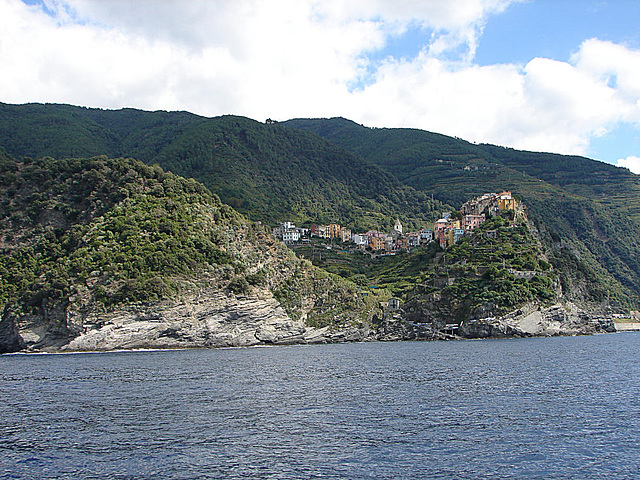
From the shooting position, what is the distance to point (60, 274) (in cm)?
9050

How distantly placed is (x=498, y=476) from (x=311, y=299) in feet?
312

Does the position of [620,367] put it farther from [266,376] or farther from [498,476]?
[498,476]

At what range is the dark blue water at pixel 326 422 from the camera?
24328 millimetres

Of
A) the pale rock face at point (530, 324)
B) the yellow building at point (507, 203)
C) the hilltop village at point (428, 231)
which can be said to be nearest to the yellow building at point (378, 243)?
the hilltop village at point (428, 231)

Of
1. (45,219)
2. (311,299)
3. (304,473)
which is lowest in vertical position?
(304,473)

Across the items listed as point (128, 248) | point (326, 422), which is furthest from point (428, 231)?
point (326, 422)

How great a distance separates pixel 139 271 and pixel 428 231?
358 feet

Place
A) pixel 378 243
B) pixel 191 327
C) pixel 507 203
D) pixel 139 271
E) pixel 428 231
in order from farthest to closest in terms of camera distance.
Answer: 1. pixel 378 243
2. pixel 428 231
3. pixel 507 203
4. pixel 139 271
5. pixel 191 327

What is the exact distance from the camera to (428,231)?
184 meters

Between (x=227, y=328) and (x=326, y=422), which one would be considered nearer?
(x=326, y=422)

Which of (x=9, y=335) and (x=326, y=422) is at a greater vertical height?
(x=9, y=335)

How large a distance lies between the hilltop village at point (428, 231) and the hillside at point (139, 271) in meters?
35.8

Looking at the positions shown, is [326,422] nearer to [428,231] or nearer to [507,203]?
[507,203]

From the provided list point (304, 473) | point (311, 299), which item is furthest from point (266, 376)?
point (311, 299)
